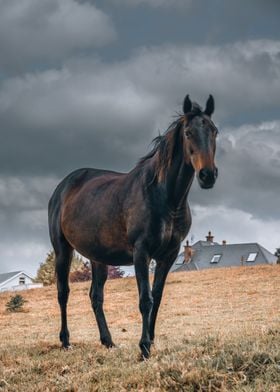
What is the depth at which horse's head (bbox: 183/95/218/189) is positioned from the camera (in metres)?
6.83

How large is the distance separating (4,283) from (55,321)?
61928mm

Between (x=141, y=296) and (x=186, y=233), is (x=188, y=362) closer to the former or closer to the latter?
(x=141, y=296)

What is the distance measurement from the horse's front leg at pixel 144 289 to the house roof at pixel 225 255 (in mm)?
57520

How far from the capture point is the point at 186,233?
800 centimetres

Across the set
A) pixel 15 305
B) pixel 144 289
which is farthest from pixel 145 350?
pixel 15 305

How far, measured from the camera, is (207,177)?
6.80m

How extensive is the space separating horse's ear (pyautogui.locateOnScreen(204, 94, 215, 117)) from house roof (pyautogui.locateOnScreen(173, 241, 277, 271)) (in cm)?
5761

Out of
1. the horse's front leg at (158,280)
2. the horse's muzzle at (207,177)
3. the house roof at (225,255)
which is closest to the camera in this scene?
the horse's muzzle at (207,177)

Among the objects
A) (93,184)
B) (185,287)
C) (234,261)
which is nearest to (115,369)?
(93,184)

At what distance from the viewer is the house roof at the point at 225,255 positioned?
65.0 metres

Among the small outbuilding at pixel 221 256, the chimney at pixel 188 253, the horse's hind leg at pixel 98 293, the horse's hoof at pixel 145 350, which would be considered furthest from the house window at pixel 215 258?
the horse's hoof at pixel 145 350

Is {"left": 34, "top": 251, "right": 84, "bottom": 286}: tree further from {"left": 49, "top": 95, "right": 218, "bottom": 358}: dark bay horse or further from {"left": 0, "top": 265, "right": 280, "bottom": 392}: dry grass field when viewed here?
{"left": 49, "top": 95, "right": 218, "bottom": 358}: dark bay horse

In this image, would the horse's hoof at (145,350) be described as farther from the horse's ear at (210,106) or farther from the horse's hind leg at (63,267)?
the horse's ear at (210,106)

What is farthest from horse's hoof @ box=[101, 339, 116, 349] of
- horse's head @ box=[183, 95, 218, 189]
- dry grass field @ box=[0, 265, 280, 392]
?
horse's head @ box=[183, 95, 218, 189]
